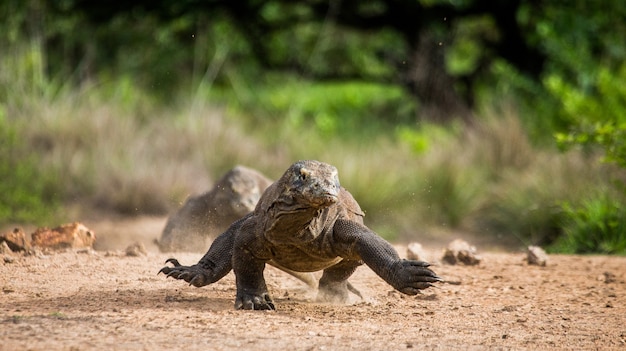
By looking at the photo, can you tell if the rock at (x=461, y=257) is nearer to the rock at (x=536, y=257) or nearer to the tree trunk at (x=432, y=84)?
the rock at (x=536, y=257)

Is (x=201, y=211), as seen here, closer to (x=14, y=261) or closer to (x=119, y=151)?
(x=14, y=261)

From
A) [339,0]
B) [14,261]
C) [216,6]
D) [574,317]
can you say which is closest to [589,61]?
[339,0]

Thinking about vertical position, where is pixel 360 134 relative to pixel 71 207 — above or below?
above

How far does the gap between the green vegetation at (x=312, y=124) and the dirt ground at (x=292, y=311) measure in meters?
3.02

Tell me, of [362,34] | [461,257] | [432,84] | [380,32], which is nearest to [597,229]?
[461,257]

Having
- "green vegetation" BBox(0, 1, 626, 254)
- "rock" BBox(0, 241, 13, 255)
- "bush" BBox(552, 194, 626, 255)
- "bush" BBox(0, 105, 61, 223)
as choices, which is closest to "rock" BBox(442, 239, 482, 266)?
"green vegetation" BBox(0, 1, 626, 254)

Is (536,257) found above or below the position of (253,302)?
above

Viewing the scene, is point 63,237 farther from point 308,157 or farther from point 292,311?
point 308,157

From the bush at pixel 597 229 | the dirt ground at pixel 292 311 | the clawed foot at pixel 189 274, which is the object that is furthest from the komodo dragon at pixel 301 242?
the bush at pixel 597 229

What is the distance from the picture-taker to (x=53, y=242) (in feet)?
25.0

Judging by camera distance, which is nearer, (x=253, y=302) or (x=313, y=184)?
(x=313, y=184)

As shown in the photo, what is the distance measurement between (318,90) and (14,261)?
17.9 m

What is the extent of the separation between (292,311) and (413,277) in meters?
0.93

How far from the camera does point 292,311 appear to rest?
5848 mm
